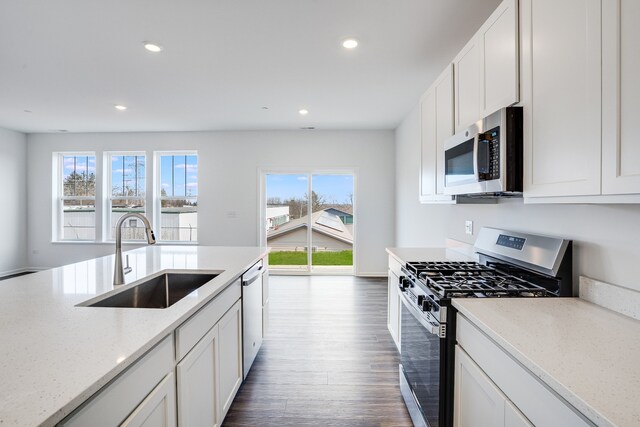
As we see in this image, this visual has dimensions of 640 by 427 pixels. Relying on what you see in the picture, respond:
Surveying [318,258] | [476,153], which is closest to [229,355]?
[476,153]

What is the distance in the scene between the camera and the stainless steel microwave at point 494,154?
140 cm

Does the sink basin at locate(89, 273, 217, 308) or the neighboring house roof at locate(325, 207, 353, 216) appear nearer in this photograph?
the sink basin at locate(89, 273, 217, 308)

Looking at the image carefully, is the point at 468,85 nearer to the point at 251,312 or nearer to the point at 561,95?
the point at 561,95

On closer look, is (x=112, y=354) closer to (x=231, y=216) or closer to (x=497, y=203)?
(x=497, y=203)

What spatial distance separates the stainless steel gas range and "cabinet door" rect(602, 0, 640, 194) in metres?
0.64

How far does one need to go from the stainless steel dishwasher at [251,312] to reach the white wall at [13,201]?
5964 mm

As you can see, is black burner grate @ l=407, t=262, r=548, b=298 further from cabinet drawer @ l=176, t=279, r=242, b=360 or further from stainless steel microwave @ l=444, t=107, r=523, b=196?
cabinet drawer @ l=176, t=279, r=242, b=360

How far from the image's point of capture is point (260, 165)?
5.68 meters

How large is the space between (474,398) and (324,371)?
1498 millimetres

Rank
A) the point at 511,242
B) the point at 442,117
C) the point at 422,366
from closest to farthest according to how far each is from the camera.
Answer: the point at 422,366
the point at 511,242
the point at 442,117

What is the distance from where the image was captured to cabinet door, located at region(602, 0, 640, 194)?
878mm

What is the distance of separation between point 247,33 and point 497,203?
7.57 feet

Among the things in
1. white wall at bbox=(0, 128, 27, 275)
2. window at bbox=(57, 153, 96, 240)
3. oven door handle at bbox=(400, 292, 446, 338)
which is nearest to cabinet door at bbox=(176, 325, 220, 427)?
oven door handle at bbox=(400, 292, 446, 338)

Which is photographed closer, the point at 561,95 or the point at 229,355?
the point at 561,95
